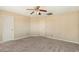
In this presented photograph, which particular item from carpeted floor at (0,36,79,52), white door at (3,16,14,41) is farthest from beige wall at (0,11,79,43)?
carpeted floor at (0,36,79,52)

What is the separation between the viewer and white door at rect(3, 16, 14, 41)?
5.56 metres

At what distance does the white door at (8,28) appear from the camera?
5.56 metres

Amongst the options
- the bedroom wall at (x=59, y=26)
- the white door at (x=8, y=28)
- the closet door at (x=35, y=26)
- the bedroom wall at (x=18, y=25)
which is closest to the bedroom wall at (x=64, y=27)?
the bedroom wall at (x=59, y=26)

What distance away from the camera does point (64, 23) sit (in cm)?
627

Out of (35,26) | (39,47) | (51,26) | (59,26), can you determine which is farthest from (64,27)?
(35,26)

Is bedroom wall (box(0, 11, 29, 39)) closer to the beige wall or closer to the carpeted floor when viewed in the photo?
the beige wall

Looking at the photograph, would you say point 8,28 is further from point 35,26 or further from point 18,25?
point 35,26

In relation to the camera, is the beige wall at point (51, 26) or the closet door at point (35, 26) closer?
the beige wall at point (51, 26)

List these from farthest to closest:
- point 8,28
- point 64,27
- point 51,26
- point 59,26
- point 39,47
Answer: point 51,26 < point 59,26 < point 64,27 < point 8,28 < point 39,47

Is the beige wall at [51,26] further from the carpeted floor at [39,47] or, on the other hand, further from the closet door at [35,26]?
the carpeted floor at [39,47]

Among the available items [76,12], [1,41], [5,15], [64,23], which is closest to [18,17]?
[5,15]

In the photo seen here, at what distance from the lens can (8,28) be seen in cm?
578
